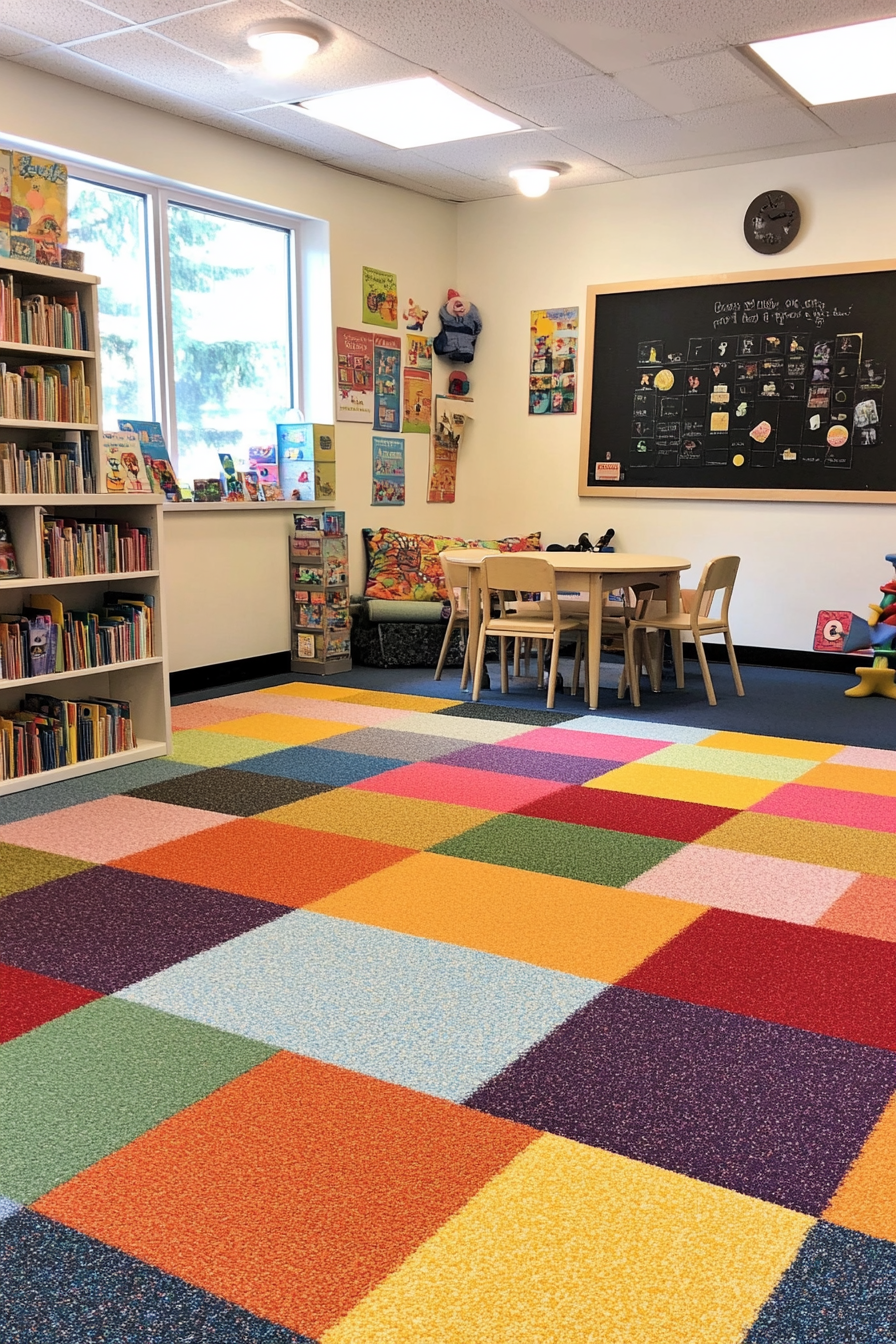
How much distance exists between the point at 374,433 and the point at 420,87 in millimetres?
2382

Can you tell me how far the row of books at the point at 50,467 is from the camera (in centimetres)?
405

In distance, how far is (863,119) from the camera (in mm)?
5926

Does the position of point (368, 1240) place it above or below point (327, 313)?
below

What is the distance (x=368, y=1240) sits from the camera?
5.58ft

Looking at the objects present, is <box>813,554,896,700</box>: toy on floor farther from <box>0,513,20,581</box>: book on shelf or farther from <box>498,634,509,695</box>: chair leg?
<box>0,513,20,581</box>: book on shelf

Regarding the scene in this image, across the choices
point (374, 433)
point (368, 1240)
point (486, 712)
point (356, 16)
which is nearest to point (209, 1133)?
point (368, 1240)

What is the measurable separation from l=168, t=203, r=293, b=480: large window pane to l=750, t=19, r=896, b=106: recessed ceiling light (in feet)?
10.0

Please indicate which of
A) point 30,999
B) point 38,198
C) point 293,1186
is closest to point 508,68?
point 38,198

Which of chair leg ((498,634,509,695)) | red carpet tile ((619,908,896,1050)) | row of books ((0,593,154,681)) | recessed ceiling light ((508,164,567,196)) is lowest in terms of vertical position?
red carpet tile ((619,908,896,1050))

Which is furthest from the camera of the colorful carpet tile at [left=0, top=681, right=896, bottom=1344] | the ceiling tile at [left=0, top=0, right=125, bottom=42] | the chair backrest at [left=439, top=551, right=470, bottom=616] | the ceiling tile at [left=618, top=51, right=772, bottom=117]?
the chair backrest at [left=439, top=551, right=470, bottom=616]

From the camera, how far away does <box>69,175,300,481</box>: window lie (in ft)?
19.2

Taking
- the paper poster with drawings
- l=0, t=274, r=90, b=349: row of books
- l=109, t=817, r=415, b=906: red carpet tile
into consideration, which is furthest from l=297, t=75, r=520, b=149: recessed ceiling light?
l=109, t=817, r=415, b=906: red carpet tile

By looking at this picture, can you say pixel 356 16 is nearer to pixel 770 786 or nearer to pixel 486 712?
Answer: pixel 486 712

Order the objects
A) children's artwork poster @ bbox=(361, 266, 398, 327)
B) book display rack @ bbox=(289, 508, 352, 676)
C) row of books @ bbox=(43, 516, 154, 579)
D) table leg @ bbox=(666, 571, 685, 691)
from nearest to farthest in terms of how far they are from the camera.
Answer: row of books @ bbox=(43, 516, 154, 579) → table leg @ bbox=(666, 571, 685, 691) → book display rack @ bbox=(289, 508, 352, 676) → children's artwork poster @ bbox=(361, 266, 398, 327)
